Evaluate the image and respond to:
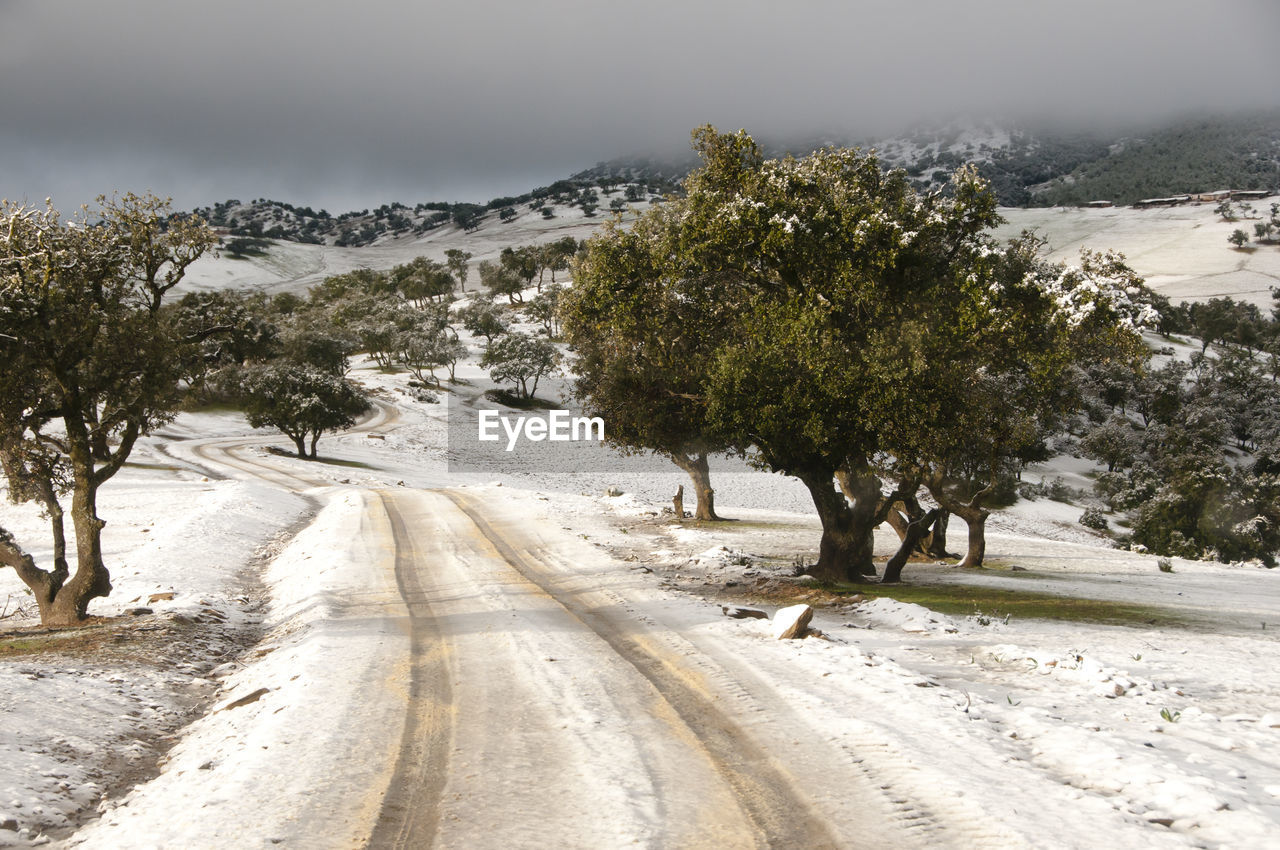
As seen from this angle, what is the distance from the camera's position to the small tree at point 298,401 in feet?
201

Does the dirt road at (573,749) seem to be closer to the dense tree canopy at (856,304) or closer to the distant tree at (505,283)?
the dense tree canopy at (856,304)

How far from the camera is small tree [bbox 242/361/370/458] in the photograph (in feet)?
201

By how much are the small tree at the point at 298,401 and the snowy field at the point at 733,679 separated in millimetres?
34787

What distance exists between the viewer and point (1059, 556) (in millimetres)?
33875

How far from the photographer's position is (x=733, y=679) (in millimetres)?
11398

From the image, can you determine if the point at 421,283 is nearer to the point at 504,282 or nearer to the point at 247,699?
the point at 504,282

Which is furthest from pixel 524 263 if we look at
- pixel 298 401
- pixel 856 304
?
pixel 856 304

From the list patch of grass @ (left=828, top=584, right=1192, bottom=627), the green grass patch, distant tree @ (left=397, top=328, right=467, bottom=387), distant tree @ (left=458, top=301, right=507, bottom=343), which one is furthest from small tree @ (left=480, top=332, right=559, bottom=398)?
patch of grass @ (left=828, top=584, right=1192, bottom=627)

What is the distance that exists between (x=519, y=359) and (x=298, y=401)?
119ft

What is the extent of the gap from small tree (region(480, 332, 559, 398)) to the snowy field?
68.1 m

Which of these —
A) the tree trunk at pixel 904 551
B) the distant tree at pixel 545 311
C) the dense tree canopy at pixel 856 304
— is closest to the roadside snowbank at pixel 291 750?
the dense tree canopy at pixel 856 304

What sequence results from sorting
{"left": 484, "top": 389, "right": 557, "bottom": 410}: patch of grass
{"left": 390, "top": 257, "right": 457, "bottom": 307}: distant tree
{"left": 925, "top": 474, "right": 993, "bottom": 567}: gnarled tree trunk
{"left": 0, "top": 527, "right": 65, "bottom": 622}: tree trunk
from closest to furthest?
1. {"left": 0, "top": 527, "right": 65, "bottom": 622}: tree trunk
2. {"left": 925, "top": 474, "right": 993, "bottom": 567}: gnarled tree trunk
3. {"left": 484, "top": 389, "right": 557, "bottom": 410}: patch of grass
4. {"left": 390, "top": 257, "right": 457, "bottom": 307}: distant tree

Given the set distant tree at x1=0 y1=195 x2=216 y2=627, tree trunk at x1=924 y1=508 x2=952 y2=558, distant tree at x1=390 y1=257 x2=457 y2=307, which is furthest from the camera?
distant tree at x1=390 y1=257 x2=457 y2=307

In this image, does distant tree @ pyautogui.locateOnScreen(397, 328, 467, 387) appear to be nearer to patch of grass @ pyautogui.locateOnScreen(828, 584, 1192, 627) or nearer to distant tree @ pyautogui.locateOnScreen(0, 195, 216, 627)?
distant tree @ pyautogui.locateOnScreen(0, 195, 216, 627)
